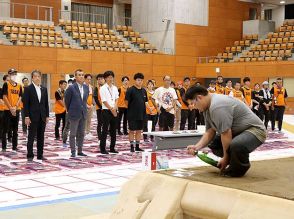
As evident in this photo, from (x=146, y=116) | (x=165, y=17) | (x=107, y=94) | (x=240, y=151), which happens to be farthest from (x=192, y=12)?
(x=240, y=151)

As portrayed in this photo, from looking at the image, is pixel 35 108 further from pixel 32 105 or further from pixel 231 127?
pixel 231 127

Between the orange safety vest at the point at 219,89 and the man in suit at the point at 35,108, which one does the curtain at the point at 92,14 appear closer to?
the orange safety vest at the point at 219,89

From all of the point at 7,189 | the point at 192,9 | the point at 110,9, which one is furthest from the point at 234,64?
the point at 7,189

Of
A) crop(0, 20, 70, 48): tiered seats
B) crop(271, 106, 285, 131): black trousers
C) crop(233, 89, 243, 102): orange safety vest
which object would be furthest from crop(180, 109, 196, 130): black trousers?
crop(0, 20, 70, 48): tiered seats

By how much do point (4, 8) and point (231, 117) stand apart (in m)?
22.9

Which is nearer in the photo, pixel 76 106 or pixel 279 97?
pixel 76 106

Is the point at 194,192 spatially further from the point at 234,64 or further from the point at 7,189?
the point at 234,64

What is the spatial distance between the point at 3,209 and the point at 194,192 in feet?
7.79

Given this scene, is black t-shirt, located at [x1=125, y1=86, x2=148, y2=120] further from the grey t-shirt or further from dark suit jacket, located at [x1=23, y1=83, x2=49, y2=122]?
the grey t-shirt

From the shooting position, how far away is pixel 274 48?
27.4m

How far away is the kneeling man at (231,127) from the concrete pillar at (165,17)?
23.0m

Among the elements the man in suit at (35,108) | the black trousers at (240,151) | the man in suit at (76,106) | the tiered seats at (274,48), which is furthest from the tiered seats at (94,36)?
the black trousers at (240,151)

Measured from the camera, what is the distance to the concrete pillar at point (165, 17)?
27.7m

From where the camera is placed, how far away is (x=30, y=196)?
637 centimetres
